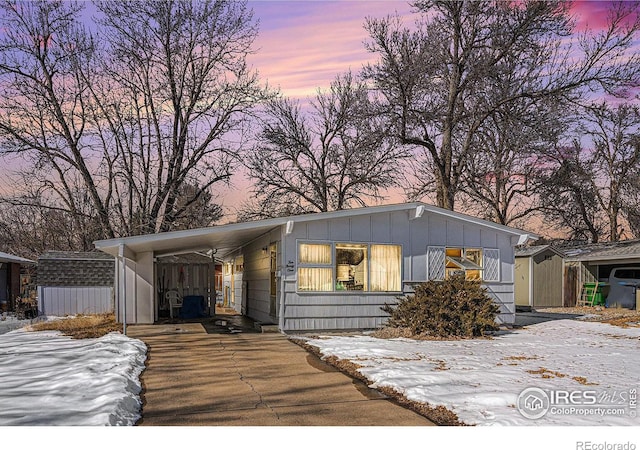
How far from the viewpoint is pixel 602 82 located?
18531 millimetres

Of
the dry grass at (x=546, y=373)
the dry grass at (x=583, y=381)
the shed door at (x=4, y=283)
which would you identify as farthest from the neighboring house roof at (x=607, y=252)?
the shed door at (x=4, y=283)

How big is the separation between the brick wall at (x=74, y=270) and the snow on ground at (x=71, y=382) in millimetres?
7853

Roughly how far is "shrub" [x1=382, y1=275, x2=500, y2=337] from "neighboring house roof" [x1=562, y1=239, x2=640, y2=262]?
1096 cm

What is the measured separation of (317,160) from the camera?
25906mm

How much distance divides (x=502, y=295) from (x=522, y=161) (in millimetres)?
13981

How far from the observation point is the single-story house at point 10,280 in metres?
20.5

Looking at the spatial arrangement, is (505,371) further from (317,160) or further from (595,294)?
(317,160)

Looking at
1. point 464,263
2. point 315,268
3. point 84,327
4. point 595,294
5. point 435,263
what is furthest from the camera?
point 595,294

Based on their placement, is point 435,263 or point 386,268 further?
point 435,263

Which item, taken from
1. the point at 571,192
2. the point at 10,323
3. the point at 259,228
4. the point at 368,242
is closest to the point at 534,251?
the point at 571,192

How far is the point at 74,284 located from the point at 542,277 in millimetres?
17206

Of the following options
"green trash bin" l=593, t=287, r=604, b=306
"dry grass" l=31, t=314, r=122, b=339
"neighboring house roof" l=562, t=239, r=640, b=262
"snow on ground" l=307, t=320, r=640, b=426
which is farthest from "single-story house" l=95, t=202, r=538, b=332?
"green trash bin" l=593, t=287, r=604, b=306

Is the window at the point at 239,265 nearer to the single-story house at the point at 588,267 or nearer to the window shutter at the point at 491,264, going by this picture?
the window shutter at the point at 491,264
